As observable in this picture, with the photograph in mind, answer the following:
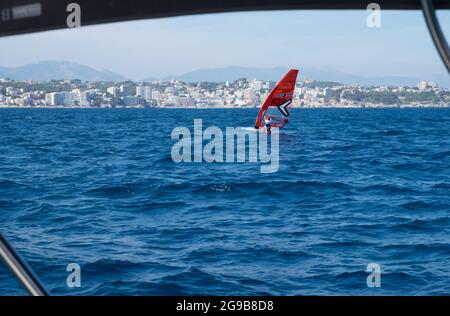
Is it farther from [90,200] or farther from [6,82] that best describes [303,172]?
[6,82]

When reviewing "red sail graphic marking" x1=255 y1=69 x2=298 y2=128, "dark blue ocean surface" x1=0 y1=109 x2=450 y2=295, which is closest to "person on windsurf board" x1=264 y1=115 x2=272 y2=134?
"dark blue ocean surface" x1=0 y1=109 x2=450 y2=295

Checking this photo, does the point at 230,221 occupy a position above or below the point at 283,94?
below

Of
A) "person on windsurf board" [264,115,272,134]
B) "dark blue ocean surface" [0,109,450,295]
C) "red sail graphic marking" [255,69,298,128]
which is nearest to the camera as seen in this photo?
"dark blue ocean surface" [0,109,450,295]

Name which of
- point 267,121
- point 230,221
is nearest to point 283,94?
point 267,121

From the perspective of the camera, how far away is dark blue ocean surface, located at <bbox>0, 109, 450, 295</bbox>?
6.42 meters

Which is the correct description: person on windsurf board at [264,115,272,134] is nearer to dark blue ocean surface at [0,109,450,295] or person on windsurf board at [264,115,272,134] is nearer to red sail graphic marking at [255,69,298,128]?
dark blue ocean surface at [0,109,450,295]

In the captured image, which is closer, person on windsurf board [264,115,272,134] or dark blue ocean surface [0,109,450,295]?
dark blue ocean surface [0,109,450,295]

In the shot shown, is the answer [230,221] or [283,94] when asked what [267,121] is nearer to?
[283,94]

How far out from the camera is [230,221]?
10281 mm

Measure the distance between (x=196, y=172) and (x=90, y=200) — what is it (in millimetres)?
4269

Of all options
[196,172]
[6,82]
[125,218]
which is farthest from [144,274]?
[6,82]

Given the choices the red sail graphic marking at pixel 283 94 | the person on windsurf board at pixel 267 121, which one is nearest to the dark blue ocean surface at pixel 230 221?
the red sail graphic marking at pixel 283 94

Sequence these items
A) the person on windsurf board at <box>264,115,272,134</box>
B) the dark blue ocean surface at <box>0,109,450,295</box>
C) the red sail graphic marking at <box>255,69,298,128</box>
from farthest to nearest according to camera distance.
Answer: the person on windsurf board at <box>264,115,272,134</box>
the red sail graphic marking at <box>255,69,298,128</box>
the dark blue ocean surface at <box>0,109,450,295</box>
